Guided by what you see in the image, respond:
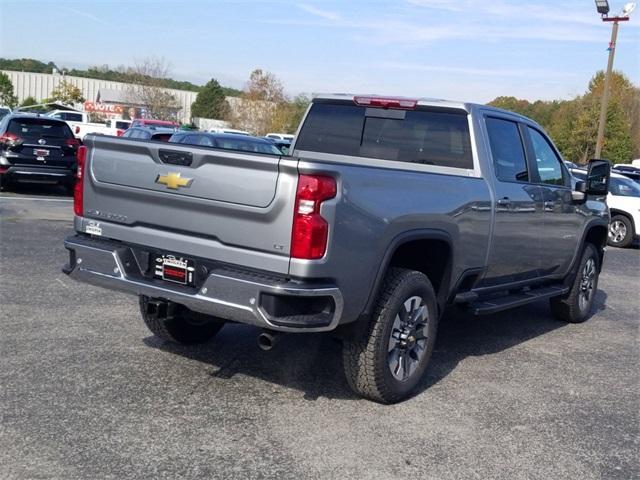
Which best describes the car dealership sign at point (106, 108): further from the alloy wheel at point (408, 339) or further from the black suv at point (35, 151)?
the alloy wheel at point (408, 339)

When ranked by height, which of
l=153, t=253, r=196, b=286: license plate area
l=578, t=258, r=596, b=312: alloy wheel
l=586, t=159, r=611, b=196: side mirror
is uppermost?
l=586, t=159, r=611, b=196: side mirror

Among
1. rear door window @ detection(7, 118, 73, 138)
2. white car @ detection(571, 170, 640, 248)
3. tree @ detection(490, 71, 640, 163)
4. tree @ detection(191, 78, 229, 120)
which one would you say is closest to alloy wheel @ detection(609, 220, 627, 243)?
white car @ detection(571, 170, 640, 248)

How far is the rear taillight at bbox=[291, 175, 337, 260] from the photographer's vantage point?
406 centimetres

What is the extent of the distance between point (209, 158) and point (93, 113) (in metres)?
54.2

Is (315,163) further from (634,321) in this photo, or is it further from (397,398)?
(634,321)

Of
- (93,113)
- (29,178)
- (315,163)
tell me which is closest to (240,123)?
(93,113)

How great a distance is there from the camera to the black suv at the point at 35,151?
1510 cm

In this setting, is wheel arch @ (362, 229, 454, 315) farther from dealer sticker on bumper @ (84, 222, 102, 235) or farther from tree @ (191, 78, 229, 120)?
tree @ (191, 78, 229, 120)

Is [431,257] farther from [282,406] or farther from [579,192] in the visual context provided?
[579,192]

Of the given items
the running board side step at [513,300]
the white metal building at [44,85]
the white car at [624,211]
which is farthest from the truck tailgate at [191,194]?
the white metal building at [44,85]

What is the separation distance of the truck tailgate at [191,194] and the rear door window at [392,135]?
2095 mm

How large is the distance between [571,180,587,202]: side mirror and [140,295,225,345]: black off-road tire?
3.60 m

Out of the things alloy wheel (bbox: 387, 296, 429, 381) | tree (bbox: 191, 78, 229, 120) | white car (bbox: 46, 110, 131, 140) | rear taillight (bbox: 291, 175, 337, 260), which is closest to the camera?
rear taillight (bbox: 291, 175, 337, 260)

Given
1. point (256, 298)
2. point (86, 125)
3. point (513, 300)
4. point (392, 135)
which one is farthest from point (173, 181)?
point (86, 125)
